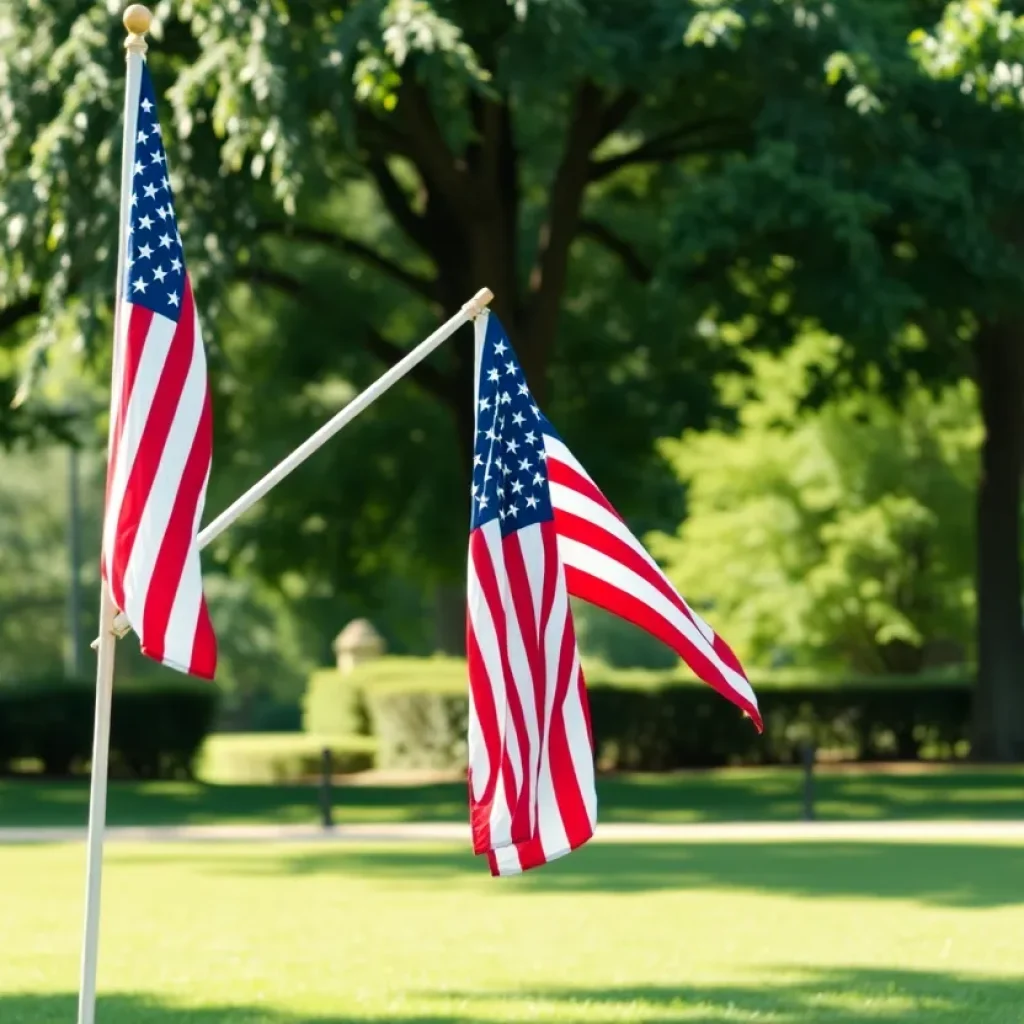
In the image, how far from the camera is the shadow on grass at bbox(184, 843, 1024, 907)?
16469 millimetres

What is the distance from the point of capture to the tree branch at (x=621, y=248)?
30797mm

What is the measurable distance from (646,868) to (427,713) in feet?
52.4

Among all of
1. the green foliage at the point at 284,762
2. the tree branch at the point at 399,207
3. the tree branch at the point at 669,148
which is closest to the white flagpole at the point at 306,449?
the tree branch at the point at 669,148

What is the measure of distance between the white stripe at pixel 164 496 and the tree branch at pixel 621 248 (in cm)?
2307

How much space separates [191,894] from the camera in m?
16.6

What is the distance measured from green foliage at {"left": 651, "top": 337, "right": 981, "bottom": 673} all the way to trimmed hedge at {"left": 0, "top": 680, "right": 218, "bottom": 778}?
11797 millimetres

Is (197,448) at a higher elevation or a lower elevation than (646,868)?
higher

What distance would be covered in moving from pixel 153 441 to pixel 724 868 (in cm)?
1133

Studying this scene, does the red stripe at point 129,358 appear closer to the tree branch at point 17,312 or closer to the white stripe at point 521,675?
the white stripe at point 521,675

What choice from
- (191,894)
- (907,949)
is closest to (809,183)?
(191,894)

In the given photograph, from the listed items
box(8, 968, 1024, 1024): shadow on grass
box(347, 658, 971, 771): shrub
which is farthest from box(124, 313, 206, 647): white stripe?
box(347, 658, 971, 771): shrub

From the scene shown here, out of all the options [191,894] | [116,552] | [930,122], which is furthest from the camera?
[930,122]

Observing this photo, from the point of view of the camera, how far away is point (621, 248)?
102 feet

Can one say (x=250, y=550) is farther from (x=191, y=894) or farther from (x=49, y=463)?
(x=49, y=463)
